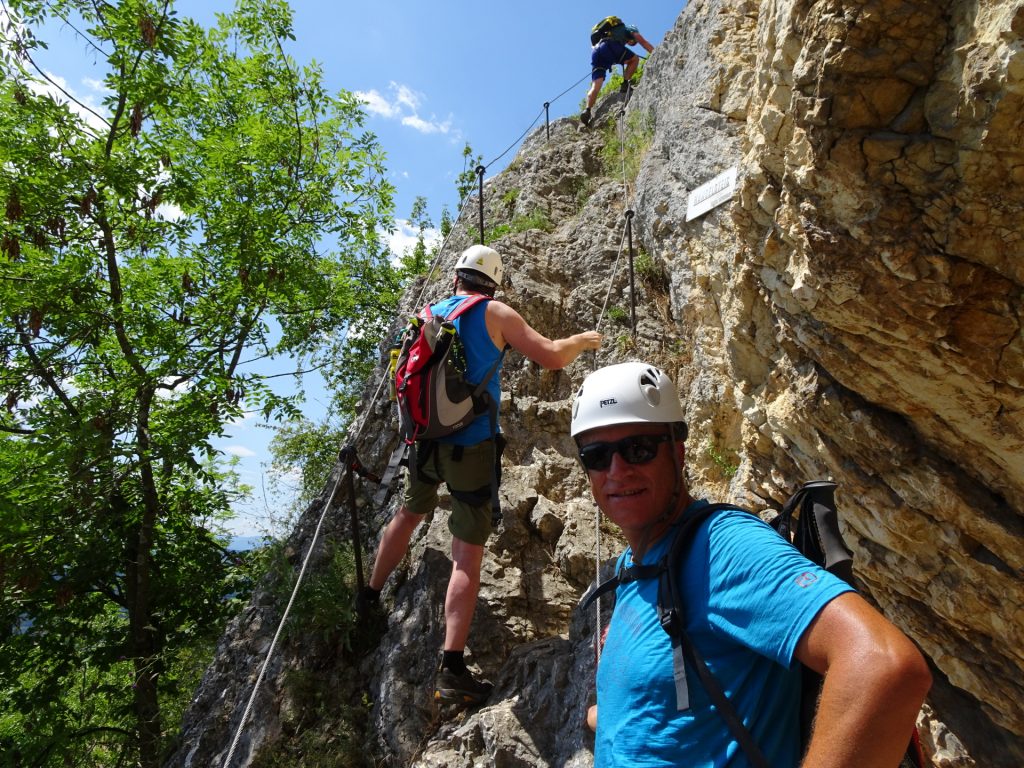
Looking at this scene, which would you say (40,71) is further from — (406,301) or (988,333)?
(988,333)

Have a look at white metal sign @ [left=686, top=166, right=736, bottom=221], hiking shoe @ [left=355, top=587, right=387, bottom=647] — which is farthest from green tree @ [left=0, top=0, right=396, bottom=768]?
white metal sign @ [left=686, top=166, right=736, bottom=221]

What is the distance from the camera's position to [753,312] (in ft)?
11.6

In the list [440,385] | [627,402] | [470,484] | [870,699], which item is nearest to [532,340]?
[440,385]

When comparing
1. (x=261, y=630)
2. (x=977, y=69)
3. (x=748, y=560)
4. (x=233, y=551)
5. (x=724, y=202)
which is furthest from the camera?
(x=233, y=551)

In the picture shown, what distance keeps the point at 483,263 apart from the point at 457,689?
2977mm

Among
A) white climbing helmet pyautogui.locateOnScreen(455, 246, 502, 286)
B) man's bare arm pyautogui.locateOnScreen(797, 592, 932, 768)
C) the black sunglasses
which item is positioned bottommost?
man's bare arm pyautogui.locateOnScreen(797, 592, 932, 768)

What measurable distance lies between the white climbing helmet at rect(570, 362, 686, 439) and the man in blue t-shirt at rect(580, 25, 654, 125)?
30.7ft

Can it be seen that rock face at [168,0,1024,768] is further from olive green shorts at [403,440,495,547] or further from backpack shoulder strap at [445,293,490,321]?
backpack shoulder strap at [445,293,490,321]

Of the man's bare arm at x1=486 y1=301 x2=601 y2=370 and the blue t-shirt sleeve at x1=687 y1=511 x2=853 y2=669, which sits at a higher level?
the man's bare arm at x1=486 y1=301 x2=601 y2=370

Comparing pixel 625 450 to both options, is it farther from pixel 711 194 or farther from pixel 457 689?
pixel 711 194

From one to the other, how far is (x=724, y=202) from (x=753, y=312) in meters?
1.36

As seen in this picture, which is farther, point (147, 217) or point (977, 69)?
point (147, 217)

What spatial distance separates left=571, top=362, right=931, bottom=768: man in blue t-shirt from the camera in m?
1.08

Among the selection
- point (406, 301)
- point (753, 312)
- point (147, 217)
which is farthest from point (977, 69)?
point (147, 217)
